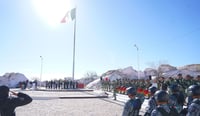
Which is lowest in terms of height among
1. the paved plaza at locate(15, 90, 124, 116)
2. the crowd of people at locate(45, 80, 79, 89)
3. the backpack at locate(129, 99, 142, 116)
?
the paved plaza at locate(15, 90, 124, 116)

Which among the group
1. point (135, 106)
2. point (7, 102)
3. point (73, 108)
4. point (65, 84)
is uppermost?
point (65, 84)

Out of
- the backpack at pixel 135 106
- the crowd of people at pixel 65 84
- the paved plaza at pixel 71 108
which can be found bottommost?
the paved plaza at pixel 71 108

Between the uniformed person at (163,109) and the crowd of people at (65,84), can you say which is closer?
the uniformed person at (163,109)

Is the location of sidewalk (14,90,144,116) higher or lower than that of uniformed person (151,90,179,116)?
lower

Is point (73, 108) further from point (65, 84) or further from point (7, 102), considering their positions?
point (65, 84)

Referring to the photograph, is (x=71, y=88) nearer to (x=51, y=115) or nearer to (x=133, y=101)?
(x=51, y=115)

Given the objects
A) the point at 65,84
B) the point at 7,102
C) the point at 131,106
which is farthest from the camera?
the point at 65,84

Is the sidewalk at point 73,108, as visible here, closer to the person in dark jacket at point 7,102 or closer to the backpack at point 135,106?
the backpack at point 135,106

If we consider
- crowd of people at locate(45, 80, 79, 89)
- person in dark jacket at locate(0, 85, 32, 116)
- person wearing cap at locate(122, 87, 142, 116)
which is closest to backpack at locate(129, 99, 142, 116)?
person wearing cap at locate(122, 87, 142, 116)

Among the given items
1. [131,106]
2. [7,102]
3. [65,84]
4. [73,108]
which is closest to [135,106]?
[131,106]

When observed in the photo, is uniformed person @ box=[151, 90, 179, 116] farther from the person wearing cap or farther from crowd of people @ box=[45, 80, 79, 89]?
crowd of people @ box=[45, 80, 79, 89]

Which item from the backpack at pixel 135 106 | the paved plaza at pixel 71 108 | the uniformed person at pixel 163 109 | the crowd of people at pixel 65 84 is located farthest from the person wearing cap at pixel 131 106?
the crowd of people at pixel 65 84

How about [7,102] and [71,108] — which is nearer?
[7,102]

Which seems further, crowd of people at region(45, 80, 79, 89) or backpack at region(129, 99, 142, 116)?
crowd of people at region(45, 80, 79, 89)
